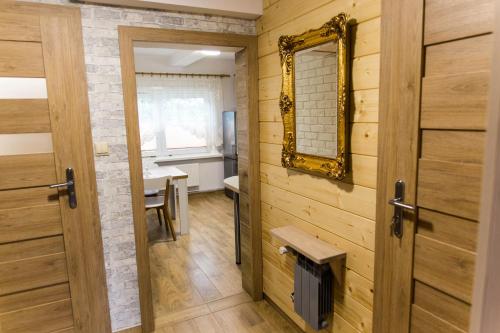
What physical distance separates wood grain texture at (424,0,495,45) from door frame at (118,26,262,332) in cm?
142

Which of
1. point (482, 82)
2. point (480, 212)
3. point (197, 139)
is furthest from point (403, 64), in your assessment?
point (197, 139)

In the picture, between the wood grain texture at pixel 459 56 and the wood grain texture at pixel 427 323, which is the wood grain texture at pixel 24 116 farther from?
the wood grain texture at pixel 427 323

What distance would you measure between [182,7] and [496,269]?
217cm

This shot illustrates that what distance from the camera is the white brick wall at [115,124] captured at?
6.84 ft

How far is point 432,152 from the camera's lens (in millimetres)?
1290

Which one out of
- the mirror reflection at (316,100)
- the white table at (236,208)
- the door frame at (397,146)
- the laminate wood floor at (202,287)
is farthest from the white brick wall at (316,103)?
the laminate wood floor at (202,287)

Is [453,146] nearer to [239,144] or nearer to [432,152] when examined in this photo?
[432,152]

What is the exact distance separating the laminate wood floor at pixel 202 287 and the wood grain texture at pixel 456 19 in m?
2.06

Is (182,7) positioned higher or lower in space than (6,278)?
higher

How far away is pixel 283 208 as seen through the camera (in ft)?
7.72

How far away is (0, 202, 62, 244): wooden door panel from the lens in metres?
1.98

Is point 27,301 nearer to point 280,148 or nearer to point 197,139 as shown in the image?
point 280,148

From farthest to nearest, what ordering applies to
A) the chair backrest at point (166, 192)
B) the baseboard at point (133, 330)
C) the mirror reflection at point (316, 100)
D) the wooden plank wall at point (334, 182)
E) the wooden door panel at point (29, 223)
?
the chair backrest at point (166, 192) → the baseboard at point (133, 330) → the wooden door panel at point (29, 223) → the mirror reflection at point (316, 100) → the wooden plank wall at point (334, 182)

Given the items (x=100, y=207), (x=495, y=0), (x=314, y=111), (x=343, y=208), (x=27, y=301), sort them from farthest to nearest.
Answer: (x=100, y=207) < (x=27, y=301) < (x=314, y=111) < (x=343, y=208) < (x=495, y=0)
